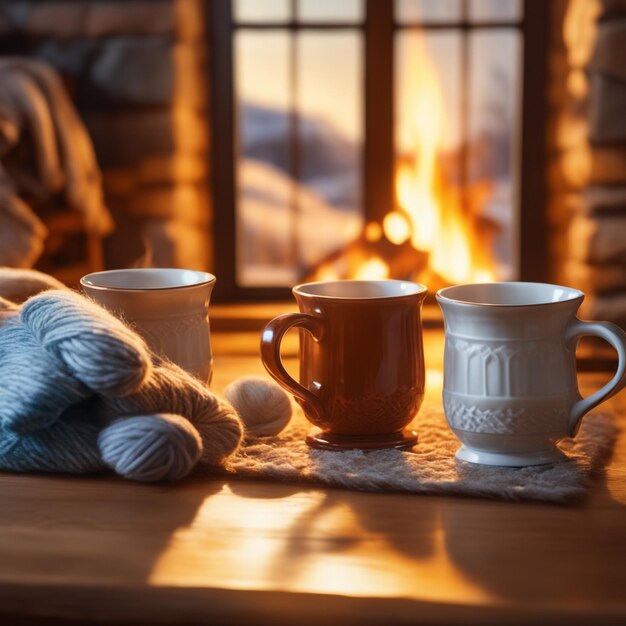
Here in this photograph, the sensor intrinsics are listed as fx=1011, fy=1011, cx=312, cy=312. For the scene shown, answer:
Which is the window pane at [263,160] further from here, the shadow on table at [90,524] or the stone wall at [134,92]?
the shadow on table at [90,524]

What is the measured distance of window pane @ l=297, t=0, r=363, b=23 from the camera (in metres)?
2.37

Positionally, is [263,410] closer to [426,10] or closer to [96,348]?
[96,348]

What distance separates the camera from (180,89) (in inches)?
88.8

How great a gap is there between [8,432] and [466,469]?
0.32 metres

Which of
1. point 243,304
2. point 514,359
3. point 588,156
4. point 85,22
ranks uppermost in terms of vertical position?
point 85,22

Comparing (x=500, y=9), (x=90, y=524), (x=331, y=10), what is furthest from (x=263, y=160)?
(x=90, y=524)

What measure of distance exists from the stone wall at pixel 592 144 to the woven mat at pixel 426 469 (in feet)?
4.60

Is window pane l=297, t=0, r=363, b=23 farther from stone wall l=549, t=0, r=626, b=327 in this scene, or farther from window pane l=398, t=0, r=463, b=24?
stone wall l=549, t=0, r=626, b=327

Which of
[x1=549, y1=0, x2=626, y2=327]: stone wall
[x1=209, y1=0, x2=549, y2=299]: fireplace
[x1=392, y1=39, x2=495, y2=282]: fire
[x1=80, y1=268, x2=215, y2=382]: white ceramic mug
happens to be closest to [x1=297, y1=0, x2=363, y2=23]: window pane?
[x1=209, y1=0, x2=549, y2=299]: fireplace

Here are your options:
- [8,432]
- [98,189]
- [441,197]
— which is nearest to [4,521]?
[8,432]

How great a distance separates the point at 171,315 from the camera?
800mm

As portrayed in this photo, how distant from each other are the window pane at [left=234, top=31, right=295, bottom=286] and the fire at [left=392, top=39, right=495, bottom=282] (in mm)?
288

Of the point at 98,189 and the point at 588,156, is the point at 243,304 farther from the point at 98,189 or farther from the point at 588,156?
the point at 588,156

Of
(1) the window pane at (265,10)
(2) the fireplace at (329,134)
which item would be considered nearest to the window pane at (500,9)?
(2) the fireplace at (329,134)
